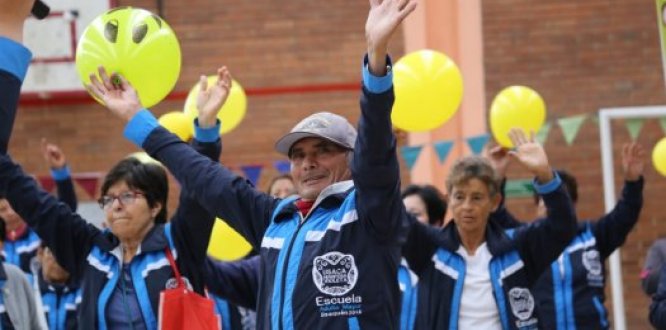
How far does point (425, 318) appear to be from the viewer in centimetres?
564

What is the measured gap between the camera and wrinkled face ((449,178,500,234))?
5684mm

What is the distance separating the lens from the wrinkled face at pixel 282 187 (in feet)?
23.5

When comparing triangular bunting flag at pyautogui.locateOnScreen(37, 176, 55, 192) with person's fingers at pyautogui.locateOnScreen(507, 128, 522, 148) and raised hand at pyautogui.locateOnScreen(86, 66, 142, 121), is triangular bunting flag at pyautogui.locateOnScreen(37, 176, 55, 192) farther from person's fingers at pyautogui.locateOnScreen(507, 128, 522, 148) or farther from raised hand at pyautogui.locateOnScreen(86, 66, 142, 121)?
raised hand at pyautogui.locateOnScreen(86, 66, 142, 121)

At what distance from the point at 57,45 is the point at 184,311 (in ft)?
21.6

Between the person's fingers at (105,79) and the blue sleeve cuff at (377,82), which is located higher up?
the person's fingers at (105,79)

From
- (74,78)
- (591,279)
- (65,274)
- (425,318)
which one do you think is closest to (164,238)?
(425,318)

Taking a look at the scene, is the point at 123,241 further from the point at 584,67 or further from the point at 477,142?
the point at 584,67

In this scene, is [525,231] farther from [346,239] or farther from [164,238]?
[346,239]

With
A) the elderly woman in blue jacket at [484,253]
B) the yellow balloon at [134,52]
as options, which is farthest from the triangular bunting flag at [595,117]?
the yellow balloon at [134,52]

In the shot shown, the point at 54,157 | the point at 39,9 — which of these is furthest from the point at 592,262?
the point at 39,9

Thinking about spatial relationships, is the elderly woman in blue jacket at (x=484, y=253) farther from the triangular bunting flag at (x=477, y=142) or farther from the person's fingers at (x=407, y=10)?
the triangular bunting flag at (x=477, y=142)

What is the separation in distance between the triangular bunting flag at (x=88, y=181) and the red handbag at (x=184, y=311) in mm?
6107

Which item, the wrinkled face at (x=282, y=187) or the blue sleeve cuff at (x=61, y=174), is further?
the wrinkled face at (x=282, y=187)

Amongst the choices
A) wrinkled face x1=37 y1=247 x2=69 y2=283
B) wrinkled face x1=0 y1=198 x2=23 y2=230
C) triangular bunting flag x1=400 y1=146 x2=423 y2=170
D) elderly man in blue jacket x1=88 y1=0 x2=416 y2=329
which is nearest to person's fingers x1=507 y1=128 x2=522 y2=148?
elderly man in blue jacket x1=88 y1=0 x2=416 y2=329
